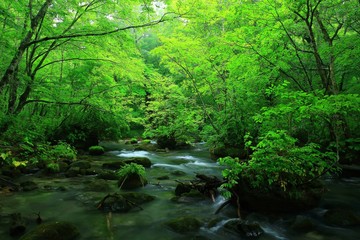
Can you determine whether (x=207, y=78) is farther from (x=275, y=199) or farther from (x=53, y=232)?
(x=53, y=232)

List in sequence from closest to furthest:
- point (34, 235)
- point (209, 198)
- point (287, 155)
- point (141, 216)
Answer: point (34, 235) < point (287, 155) < point (141, 216) < point (209, 198)

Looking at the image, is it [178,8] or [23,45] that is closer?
[23,45]

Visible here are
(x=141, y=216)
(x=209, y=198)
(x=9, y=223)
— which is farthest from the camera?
(x=209, y=198)

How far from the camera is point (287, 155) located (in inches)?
226

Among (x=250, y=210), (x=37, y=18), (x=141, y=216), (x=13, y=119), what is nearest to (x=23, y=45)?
(x=37, y=18)

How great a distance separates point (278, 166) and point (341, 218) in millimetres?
1868

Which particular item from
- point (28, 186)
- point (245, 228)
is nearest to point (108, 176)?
point (28, 186)

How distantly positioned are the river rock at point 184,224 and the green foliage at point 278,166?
42.0 inches

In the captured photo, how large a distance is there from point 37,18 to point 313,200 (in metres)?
7.99

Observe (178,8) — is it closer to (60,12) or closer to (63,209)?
(60,12)

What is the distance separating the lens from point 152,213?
6348 millimetres

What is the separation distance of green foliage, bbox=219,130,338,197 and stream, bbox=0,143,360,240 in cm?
83

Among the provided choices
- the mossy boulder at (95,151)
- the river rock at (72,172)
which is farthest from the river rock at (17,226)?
the mossy boulder at (95,151)

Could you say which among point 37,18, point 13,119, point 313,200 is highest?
point 37,18
